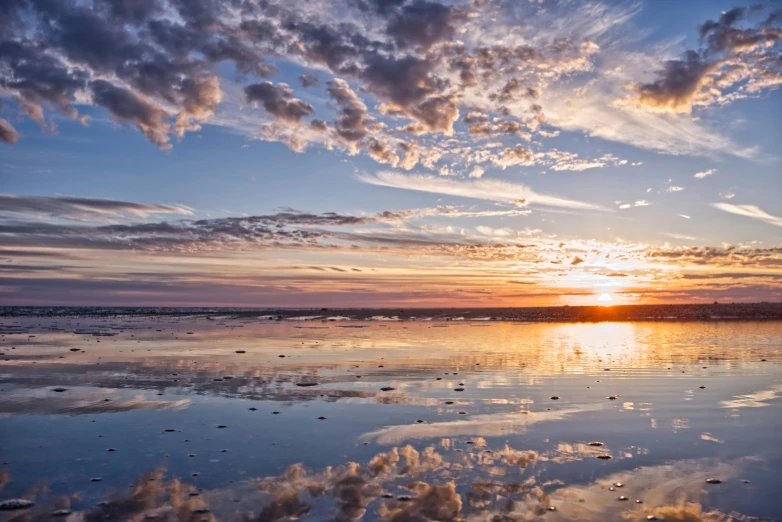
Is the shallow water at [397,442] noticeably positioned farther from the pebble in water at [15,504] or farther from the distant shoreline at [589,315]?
the distant shoreline at [589,315]

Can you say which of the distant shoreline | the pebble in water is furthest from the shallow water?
the distant shoreline

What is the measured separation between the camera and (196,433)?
11.7 meters

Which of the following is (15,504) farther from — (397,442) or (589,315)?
(589,315)

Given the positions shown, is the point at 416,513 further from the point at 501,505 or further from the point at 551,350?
the point at 551,350

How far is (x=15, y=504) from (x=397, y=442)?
6.24 meters

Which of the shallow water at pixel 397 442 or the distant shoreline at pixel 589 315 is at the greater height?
the distant shoreline at pixel 589 315

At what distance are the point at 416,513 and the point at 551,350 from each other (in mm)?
23147

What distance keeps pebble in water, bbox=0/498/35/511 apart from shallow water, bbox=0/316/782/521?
14cm

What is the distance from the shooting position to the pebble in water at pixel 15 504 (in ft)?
24.6

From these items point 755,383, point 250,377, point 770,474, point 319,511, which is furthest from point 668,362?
point 319,511

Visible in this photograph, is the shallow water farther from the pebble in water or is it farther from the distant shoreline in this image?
the distant shoreline

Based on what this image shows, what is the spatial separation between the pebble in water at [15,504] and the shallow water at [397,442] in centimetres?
14

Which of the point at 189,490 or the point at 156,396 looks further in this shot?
the point at 156,396

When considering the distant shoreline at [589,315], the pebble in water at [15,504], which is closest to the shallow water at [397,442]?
the pebble in water at [15,504]
